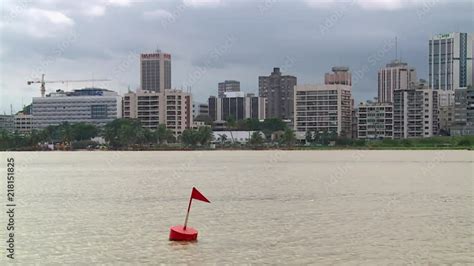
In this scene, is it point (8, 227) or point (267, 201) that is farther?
point (267, 201)

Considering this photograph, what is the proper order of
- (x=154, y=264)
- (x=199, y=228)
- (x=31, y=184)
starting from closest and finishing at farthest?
(x=154, y=264), (x=199, y=228), (x=31, y=184)

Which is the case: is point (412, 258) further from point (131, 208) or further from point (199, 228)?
point (131, 208)

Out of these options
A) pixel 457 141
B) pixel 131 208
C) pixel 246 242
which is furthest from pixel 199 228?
pixel 457 141

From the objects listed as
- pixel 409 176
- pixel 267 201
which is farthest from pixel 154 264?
pixel 409 176

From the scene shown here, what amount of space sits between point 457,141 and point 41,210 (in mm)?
155711

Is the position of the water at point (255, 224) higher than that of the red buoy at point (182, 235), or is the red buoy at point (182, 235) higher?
the red buoy at point (182, 235)

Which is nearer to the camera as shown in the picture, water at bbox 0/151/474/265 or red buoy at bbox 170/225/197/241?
water at bbox 0/151/474/265

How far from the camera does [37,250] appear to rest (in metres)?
25.8

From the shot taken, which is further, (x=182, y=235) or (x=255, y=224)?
(x=255, y=224)

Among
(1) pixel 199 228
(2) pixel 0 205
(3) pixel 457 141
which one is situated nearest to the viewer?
(1) pixel 199 228

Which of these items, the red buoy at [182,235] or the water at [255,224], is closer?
the water at [255,224]

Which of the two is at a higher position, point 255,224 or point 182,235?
point 182,235

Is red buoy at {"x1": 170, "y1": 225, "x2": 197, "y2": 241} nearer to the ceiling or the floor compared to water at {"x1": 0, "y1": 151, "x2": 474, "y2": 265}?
nearer to the ceiling

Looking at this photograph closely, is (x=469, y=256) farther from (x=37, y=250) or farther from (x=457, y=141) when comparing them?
(x=457, y=141)
